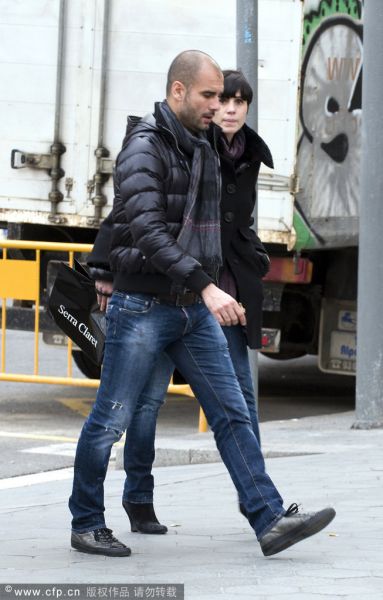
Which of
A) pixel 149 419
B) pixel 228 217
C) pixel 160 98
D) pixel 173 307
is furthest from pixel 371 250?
pixel 173 307

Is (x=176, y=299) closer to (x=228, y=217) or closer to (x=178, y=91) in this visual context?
(x=228, y=217)

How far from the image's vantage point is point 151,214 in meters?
5.23

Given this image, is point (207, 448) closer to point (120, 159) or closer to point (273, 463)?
point (273, 463)

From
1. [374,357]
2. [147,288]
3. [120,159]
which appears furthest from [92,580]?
[374,357]

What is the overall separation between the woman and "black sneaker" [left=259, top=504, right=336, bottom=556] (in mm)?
699

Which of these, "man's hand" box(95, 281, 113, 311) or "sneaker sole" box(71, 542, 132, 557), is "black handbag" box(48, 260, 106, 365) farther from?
"sneaker sole" box(71, 542, 132, 557)

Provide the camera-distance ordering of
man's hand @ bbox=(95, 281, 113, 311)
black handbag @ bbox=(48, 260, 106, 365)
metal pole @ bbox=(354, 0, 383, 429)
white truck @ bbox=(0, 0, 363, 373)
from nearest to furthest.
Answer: man's hand @ bbox=(95, 281, 113, 311)
black handbag @ bbox=(48, 260, 106, 365)
metal pole @ bbox=(354, 0, 383, 429)
white truck @ bbox=(0, 0, 363, 373)

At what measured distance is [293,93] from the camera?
10.0 metres

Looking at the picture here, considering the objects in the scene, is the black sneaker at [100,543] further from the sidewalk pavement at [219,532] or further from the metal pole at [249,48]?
the metal pole at [249,48]

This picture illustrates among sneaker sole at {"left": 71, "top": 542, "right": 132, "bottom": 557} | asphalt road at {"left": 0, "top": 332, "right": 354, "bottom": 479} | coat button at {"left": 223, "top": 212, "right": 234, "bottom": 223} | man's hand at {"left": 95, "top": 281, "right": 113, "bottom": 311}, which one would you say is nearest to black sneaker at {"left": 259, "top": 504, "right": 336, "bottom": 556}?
sneaker sole at {"left": 71, "top": 542, "right": 132, "bottom": 557}

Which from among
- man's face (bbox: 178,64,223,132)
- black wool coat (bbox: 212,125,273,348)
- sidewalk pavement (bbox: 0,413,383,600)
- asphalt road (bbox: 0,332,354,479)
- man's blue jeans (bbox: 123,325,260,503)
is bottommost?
asphalt road (bbox: 0,332,354,479)

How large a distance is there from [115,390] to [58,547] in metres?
0.66

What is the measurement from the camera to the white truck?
10.0 m

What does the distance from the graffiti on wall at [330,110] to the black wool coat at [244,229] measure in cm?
409
